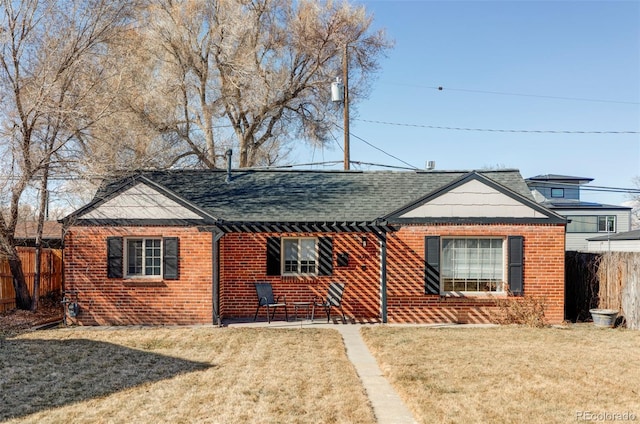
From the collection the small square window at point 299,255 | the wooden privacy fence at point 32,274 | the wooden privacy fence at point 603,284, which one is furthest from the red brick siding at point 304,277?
the wooden privacy fence at point 32,274

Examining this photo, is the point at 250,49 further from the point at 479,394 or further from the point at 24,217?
the point at 479,394

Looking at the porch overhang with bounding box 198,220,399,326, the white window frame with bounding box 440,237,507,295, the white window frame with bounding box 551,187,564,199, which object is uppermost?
the white window frame with bounding box 551,187,564,199

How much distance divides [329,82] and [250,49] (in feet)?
13.7

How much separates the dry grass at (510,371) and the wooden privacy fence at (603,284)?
1000mm

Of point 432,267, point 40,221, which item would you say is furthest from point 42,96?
point 432,267

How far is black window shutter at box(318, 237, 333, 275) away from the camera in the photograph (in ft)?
45.2

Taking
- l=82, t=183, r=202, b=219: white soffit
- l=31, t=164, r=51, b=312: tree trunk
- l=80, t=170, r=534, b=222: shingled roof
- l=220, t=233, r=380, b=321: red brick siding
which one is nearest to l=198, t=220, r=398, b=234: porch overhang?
l=80, t=170, r=534, b=222: shingled roof

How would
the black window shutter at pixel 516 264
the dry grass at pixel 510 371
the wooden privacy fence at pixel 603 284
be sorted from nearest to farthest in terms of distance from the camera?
the dry grass at pixel 510 371 < the wooden privacy fence at pixel 603 284 < the black window shutter at pixel 516 264

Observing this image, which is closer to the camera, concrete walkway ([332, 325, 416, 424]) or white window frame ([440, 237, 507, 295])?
concrete walkway ([332, 325, 416, 424])

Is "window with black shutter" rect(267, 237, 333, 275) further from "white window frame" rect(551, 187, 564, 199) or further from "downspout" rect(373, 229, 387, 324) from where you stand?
"white window frame" rect(551, 187, 564, 199)

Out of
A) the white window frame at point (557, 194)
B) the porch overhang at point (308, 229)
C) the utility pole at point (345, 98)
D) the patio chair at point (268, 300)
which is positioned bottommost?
the patio chair at point (268, 300)

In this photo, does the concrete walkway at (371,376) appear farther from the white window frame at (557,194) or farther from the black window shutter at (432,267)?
the white window frame at (557,194)

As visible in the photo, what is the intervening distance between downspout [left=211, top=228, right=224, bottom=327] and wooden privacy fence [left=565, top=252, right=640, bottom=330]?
9.28 metres

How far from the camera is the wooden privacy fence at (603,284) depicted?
1268cm
